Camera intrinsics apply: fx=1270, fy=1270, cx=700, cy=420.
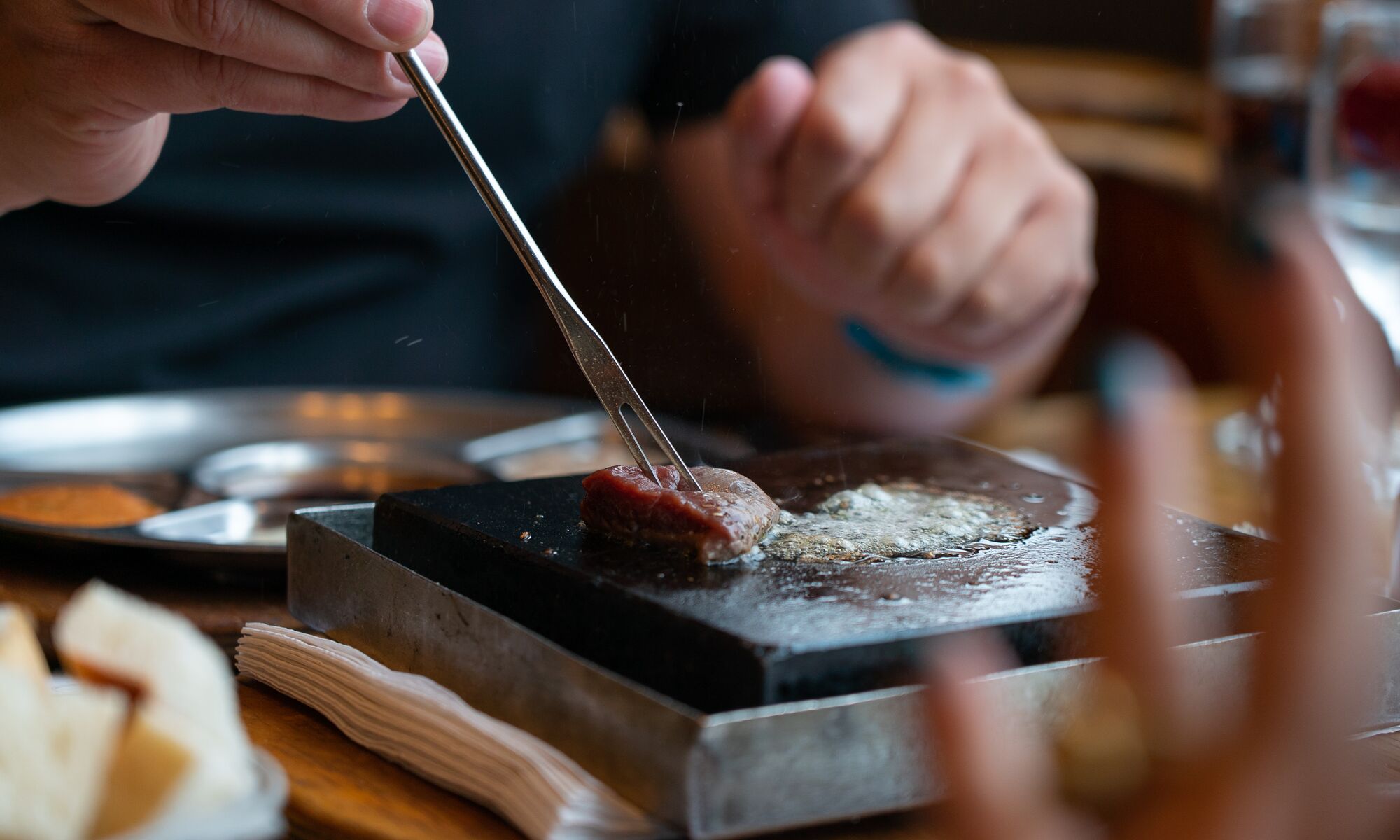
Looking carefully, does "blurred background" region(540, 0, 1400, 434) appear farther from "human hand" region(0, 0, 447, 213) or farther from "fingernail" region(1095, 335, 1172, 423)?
"human hand" region(0, 0, 447, 213)

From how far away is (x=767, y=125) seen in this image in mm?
1632

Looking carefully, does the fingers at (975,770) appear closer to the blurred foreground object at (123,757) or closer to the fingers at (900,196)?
the blurred foreground object at (123,757)

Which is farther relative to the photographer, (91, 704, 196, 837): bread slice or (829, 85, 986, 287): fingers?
(829, 85, 986, 287): fingers

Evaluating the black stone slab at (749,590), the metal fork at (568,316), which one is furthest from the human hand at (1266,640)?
the metal fork at (568,316)

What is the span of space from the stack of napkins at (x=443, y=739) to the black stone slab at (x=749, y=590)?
0.27 ft

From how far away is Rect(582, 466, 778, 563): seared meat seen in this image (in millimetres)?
878

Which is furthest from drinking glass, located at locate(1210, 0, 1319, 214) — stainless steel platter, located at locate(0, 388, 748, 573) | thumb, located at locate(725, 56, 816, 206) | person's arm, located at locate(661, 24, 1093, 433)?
stainless steel platter, located at locate(0, 388, 748, 573)

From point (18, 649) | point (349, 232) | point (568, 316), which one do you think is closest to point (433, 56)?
point (568, 316)

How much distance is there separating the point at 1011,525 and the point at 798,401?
80 cm

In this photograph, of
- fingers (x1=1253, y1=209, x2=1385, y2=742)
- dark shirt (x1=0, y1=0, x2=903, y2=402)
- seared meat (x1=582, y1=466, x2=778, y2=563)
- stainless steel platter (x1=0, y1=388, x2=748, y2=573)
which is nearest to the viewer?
fingers (x1=1253, y1=209, x2=1385, y2=742)

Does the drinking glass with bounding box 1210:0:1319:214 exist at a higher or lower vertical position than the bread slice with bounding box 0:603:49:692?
higher

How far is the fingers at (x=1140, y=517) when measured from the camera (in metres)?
0.49

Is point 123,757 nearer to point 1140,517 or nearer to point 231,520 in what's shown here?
point 1140,517

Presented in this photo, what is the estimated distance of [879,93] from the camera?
67.7 inches
